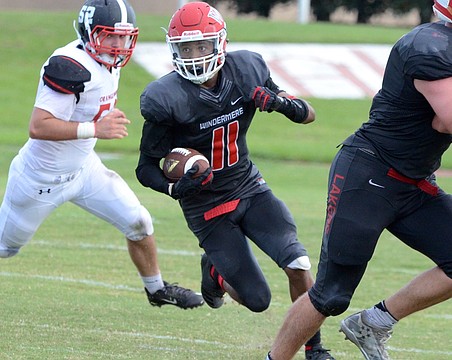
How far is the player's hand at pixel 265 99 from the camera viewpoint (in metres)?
4.97

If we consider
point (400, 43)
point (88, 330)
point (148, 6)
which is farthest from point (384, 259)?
point (148, 6)

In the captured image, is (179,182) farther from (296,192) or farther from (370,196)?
(296,192)

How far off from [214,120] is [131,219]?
110 centimetres

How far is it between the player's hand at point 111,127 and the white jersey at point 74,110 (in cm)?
20

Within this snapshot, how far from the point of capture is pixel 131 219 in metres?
6.02

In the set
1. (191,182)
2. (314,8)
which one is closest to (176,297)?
(191,182)

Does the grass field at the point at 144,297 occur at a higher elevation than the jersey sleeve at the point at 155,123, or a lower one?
lower

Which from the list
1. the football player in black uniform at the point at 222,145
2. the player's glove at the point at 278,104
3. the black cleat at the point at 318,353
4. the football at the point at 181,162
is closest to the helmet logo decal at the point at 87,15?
the football player in black uniform at the point at 222,145

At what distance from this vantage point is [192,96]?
16.9ft

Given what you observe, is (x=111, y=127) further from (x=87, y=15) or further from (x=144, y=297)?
(x=144, y=297)

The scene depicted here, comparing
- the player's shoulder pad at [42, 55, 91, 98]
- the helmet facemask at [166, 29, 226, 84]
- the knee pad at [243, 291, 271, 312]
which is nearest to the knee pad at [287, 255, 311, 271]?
the knee pad at [243, 291, 271, 312]

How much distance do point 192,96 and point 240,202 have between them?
2.14ft

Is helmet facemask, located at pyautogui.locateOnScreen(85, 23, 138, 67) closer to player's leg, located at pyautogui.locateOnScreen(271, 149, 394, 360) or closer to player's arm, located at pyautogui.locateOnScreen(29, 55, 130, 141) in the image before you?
player's arm, located at pyautogui.locateOnScreen(29, 55, 130, 141)

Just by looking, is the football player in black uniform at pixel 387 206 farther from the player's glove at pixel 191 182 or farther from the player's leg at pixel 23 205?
the player's leg at pixel 23 205
